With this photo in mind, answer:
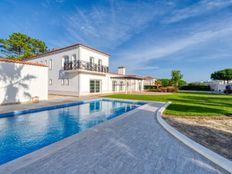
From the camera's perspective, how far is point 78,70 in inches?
663

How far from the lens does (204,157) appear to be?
304 centimetres

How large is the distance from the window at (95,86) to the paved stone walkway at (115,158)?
1551cm

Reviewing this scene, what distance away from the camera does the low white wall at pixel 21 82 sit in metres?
9.94

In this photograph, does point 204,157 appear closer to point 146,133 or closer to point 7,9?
point 146,133

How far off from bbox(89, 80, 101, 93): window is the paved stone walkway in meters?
15.5

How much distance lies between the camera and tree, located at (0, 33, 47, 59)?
91.7ft

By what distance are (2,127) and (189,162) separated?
768 cm

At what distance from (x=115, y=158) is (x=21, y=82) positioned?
38.7 feet

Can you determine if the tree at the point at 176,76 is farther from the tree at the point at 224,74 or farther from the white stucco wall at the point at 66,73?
the white stucco wall at the point at 66,73

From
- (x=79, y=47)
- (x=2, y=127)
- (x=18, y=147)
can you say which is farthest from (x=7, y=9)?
(x=18, y=147)

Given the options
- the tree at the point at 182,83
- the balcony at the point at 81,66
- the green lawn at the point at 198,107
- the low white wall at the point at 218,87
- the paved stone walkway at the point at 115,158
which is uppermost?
the balcony at the point at 81,66

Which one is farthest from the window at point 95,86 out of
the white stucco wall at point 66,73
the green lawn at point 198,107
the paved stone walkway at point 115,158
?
the paved stone walkway at point 115,158

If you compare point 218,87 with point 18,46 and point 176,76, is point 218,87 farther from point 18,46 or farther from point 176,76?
point 18,46

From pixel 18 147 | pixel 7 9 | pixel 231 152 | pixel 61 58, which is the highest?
pixel 7 9
